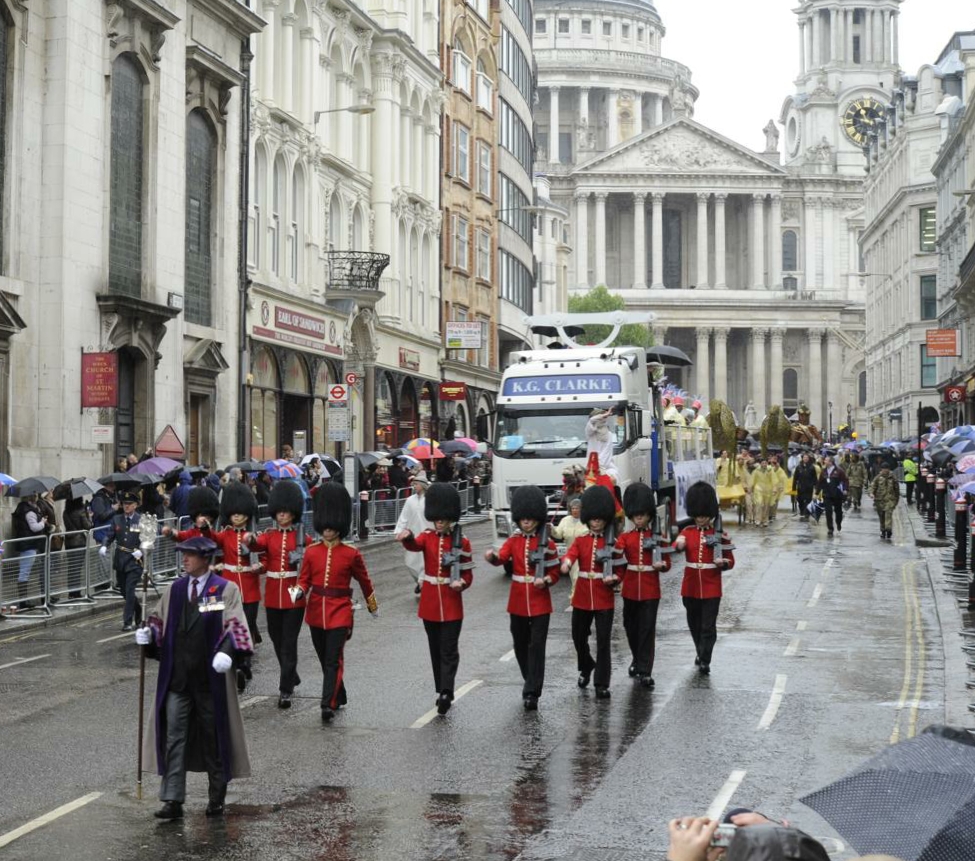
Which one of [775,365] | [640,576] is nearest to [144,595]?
[640,576]

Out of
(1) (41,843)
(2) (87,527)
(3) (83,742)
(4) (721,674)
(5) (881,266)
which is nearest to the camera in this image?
(1) (41,843)

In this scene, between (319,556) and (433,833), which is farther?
(319,556)

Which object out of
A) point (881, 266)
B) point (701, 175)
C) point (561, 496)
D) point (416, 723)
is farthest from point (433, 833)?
point (701, 175)

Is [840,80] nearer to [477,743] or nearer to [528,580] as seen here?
[528,580]

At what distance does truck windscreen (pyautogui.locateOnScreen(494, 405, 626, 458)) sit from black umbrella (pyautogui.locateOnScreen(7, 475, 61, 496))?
8538 millimetres

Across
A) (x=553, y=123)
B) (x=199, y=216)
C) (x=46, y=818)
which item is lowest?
(x=46, y=818)

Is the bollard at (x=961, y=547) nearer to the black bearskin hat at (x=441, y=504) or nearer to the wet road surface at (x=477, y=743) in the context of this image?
the wet road surface at (x=477, y=743)

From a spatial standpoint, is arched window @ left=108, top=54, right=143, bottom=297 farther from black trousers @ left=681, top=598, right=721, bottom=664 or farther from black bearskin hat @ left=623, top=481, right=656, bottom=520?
black trousers @ left=681, top=598, right=721, bottom=664

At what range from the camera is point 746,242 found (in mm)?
A: 135625

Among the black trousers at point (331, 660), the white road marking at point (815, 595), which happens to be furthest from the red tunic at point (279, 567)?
the white road marking at point (815, 595)

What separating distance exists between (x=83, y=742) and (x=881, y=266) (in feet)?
300

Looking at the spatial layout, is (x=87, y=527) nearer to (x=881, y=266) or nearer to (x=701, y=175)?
(x=881, y=266)

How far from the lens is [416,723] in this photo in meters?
13.5

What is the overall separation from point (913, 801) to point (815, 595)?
2096 centimetres
